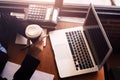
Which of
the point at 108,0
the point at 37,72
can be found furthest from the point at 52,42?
the point at 108,0

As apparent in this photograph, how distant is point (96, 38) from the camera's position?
958 mm

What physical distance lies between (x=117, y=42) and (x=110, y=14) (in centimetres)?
34

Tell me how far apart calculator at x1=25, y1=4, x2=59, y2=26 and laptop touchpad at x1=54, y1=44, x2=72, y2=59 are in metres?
0.16

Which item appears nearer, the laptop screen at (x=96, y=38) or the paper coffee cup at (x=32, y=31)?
the laptop screen at (x=96, y=38)

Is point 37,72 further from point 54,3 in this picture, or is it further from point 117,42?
point 117,42

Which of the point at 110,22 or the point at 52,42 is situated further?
the point at 110,22

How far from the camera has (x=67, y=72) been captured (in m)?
0.97

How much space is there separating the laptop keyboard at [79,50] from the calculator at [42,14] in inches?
5.6

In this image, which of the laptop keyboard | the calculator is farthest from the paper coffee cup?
the laptop keyboard

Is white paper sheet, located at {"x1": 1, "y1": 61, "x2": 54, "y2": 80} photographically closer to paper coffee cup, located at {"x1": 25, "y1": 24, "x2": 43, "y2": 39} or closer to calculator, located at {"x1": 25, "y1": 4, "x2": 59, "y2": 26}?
paper coffee cup, located at {"x1": 25, "y1": 24, "x2": 43, "y2": 39}

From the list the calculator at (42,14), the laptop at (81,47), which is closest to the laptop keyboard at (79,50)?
the laptop at (81,47)

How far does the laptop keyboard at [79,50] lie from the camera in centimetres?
99

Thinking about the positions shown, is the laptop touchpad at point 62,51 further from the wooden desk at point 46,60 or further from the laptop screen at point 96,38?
the laptop screen at point 96,38

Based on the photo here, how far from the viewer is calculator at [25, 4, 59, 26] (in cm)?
110
